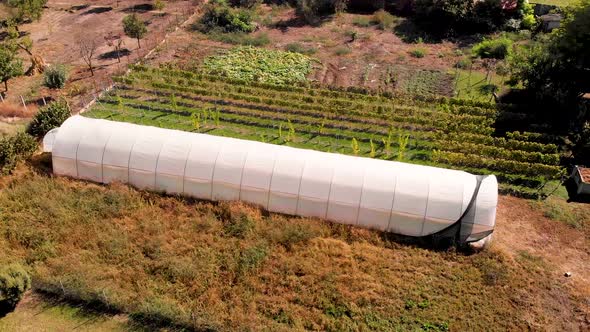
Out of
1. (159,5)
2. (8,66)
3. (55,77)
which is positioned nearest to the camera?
(8,66)

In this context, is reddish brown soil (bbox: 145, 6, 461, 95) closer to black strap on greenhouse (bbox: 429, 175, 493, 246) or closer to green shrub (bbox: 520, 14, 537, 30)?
green shrub (bbox: 520, 14, 537, 30)

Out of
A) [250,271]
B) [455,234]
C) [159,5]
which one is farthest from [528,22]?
[250,271]

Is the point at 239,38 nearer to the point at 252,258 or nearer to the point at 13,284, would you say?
the point at 252,258

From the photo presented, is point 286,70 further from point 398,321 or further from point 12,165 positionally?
point 398,321

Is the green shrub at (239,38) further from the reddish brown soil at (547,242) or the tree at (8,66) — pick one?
the reddish brown soil at (547,242)

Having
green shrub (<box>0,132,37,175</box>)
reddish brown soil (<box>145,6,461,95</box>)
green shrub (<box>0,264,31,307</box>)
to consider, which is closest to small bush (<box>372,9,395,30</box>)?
reddish brown soil (<box>145,6,461,95</box>)

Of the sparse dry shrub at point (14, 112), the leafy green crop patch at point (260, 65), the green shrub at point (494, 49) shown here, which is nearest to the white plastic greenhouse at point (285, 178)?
the sparse dry shrub at point (14, 112)
